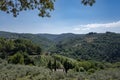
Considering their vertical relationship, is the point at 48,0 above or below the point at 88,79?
above

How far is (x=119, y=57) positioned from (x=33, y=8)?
639 ft

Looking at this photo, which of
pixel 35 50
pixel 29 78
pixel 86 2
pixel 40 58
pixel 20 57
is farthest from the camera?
pixel 35 50

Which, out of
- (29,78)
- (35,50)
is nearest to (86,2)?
(29,78)

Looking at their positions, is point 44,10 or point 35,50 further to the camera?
point 35,50

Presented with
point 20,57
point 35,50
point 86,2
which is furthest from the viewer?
point 35,50

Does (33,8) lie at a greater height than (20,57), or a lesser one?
greater

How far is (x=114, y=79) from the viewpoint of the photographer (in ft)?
114

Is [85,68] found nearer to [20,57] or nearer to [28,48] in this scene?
[20,57]

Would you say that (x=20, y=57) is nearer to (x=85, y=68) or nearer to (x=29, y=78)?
(x=85, y=68)

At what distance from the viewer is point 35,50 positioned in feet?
387

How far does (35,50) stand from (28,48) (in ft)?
10.7

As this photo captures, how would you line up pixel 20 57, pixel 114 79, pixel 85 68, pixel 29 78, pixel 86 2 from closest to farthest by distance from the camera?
pixel 86 2 → pixel 114 79 → pixel 29 78 → pixel 20 57 → pixel 85 68

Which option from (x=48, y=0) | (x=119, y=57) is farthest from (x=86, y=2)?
(x=119, y=57)

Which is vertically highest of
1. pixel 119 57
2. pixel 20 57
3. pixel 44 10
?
pixel 44 10
